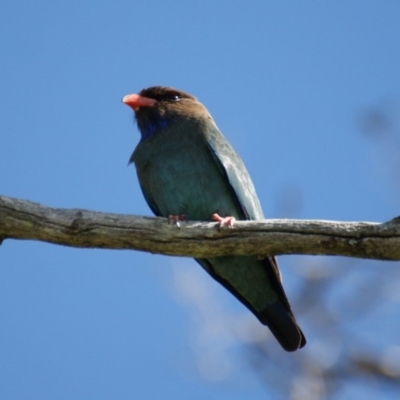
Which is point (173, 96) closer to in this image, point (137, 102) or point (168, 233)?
point (137, 102)

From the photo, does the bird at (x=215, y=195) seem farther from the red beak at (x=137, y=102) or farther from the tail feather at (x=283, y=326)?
the red beak at (x=137, y=102)

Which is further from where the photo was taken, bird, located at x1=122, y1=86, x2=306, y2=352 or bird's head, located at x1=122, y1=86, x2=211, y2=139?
bird's head, located at x1=122, y1=86, x2=211, y2=139

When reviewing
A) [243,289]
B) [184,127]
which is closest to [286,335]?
[243,289]

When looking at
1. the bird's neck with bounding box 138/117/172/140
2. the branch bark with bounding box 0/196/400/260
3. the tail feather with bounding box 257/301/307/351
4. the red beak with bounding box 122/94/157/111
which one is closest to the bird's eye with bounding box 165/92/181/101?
the red beak with bounding box 122/94/157/111

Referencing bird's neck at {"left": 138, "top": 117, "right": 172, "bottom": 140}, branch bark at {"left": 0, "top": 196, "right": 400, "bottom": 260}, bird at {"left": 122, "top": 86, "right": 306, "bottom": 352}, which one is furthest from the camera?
bird's neck at {"left": 138, "top": 117, "right": 172, "bottom": 140}

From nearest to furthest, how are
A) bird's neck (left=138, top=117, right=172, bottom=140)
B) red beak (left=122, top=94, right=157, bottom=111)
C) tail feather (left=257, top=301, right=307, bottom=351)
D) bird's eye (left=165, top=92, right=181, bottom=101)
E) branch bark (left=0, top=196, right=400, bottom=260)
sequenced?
1. branch bark (left=0, top=196, right=400, bottom=260)
2. tail feather (left=257, top=301, right=307, bottom=351)
3. bird's neck (left=138, top=117, right=172, bottom=140)
4. red beak (left=122, top=94, right=157, bottom=111)
5. bird's eye (left=165, top=92, right=181, bottom=101)

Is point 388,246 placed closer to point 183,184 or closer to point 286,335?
point 286,335

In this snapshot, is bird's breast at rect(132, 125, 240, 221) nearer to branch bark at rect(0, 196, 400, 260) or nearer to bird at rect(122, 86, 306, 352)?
bird at rect(122, 86, 306, 352)
